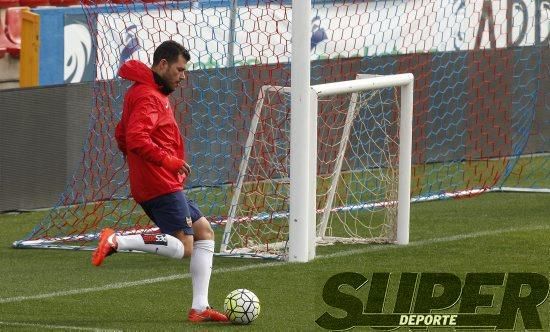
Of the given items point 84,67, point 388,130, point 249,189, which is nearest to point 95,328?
point 249,189

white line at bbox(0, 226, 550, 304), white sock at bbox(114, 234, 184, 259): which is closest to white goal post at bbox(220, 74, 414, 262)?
white line at bbox(0, 226, 550, 304)

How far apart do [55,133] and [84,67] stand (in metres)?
2.36

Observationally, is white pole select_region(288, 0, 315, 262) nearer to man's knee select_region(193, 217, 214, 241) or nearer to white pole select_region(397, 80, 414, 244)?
white pole select_region(397, 80, 414, 244)

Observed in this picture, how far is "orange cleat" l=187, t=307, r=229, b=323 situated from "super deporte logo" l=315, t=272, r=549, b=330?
0.54 metres

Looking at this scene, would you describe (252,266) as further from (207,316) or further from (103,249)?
(103,249)

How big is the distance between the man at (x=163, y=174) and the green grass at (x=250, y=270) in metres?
0.36

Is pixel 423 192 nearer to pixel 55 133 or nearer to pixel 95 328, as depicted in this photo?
pixel 55 133

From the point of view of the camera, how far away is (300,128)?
35.2 feet

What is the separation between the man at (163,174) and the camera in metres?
8.73

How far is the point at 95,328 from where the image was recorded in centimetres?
860

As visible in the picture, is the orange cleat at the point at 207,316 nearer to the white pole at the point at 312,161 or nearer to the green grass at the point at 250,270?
the green grass at the point at 250,270

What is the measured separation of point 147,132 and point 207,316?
1084mm

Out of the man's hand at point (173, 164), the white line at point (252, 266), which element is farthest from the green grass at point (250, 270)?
the man's hand at point (173, 164)

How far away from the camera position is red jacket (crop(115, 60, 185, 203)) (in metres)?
8.72
